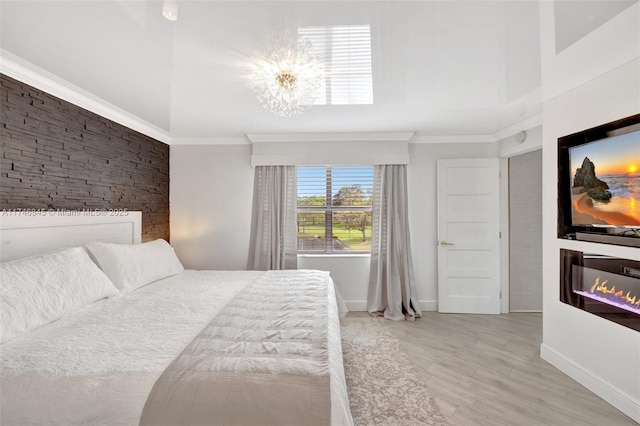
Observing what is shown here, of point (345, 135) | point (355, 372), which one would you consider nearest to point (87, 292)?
point (355, 372)

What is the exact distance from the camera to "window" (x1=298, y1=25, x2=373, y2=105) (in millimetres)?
1562

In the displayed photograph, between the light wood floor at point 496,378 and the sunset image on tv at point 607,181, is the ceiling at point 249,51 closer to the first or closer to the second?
the sunset image on tv at point 607,181

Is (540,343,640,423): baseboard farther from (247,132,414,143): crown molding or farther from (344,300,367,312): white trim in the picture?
(247,132,414,143): crown molding

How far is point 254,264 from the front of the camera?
370 centimetres

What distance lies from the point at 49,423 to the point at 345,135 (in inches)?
137

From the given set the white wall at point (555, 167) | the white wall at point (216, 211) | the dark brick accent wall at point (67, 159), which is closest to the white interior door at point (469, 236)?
the white wall at point (555, 167)

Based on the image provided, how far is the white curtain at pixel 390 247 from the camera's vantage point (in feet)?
11.8

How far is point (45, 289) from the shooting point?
5.35 feet

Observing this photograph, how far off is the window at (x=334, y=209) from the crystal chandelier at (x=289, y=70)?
69.8 inches

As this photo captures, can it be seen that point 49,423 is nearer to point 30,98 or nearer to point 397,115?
point 30,98

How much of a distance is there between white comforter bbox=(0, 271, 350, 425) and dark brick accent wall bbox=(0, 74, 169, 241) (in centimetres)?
107

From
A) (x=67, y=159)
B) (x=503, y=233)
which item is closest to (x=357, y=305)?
(x=503, y=233)

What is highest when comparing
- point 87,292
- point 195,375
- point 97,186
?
point 97,186

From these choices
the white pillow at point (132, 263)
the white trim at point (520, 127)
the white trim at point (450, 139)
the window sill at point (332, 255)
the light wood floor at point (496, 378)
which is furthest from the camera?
the window sill at point (332, 255)
